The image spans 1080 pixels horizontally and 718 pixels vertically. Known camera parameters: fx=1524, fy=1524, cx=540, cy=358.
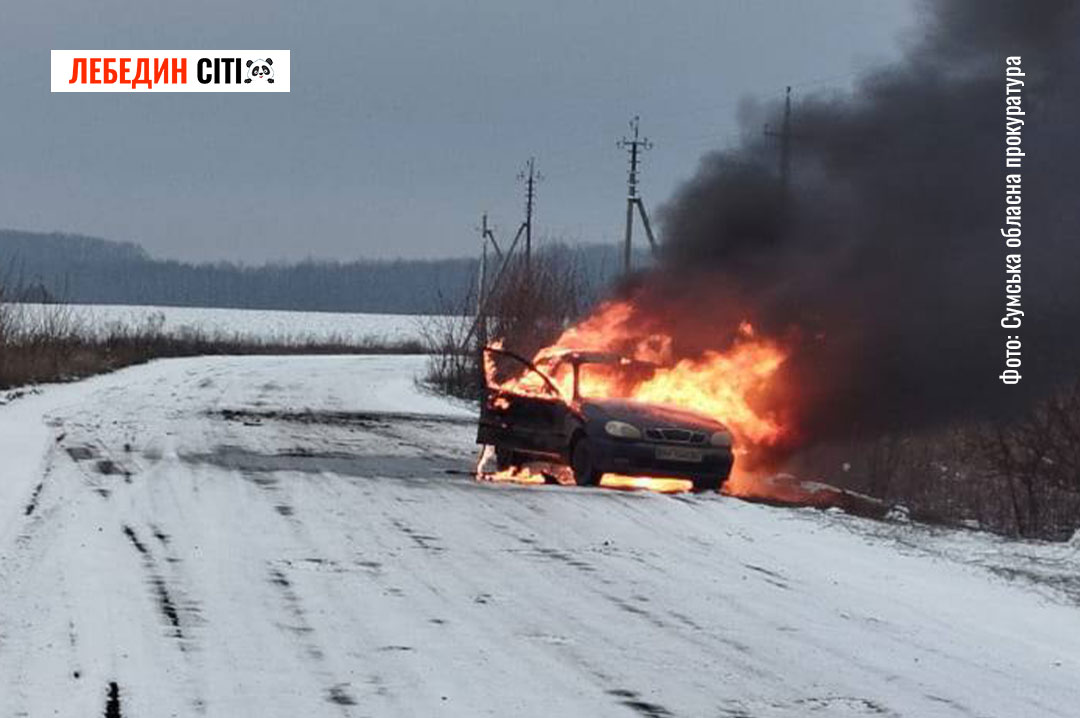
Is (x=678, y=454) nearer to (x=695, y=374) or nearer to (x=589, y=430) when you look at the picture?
(x=589, y=430)

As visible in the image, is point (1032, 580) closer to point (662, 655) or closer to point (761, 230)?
point (662, 655)

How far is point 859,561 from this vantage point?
1193cm

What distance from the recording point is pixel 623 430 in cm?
1617

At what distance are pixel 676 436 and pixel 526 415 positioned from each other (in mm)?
1917

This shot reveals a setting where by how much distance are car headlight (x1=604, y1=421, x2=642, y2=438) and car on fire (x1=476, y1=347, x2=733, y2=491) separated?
1cm

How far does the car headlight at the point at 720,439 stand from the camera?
1652 cm

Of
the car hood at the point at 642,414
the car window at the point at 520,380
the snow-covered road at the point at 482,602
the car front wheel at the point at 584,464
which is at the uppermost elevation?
the car window at the point at 520,380

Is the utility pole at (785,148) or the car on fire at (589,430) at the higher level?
the utility pole at (785,148)

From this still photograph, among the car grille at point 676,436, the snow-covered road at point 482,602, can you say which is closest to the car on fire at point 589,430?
the car grille at point 676,436

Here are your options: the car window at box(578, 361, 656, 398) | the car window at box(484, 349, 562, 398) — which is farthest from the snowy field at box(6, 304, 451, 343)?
the car window at box(578, 361, 656, 398)

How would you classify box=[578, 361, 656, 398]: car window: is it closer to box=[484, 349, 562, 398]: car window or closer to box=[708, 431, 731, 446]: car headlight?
box=[484, 349, 562, 398]: car window

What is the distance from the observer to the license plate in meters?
16.2

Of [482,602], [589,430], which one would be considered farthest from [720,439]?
[482,602]

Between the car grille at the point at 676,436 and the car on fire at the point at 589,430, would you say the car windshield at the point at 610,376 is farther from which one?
the car grille at the point at 676,436
